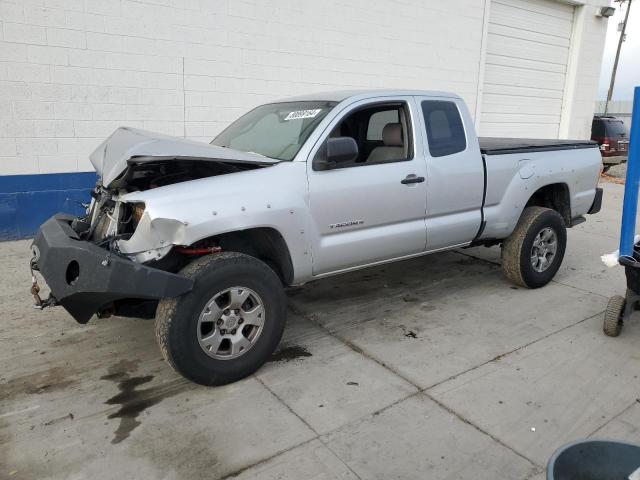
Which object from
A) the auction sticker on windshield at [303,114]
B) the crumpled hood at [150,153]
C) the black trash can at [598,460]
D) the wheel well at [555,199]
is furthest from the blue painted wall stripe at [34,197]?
the black trash can at [598,460]

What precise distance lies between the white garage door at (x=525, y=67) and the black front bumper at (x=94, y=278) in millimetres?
11102

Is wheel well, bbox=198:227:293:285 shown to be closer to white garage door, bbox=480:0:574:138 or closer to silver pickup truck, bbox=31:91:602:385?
silver pickup truck, bbox=31:91:602:385

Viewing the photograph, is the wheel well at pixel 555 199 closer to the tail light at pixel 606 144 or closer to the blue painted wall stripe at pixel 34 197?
the blue painted wall stripe at pixel 34 197

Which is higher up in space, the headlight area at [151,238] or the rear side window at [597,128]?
the rear side window at [597,128]

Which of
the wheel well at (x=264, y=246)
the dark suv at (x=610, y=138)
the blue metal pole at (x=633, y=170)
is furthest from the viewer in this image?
the dark suv at (x=610, y=138)

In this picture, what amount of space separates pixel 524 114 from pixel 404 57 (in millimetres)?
5142

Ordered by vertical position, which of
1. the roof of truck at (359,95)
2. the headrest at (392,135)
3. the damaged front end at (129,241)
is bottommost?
the damaged front end at (129,241)

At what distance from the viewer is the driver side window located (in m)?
4.50

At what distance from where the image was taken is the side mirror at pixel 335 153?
3.80 metres

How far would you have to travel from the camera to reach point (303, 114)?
4.34m

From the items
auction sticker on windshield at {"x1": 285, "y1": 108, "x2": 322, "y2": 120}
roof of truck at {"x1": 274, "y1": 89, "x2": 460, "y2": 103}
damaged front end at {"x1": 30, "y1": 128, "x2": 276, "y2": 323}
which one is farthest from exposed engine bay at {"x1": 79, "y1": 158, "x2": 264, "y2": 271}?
roof of truck at {"x1": 274, "y1": 89, "x2": 460, "y2": 103}

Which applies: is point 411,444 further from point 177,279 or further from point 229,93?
point 229,93

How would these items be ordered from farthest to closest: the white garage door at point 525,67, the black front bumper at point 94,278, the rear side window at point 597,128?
1. the rear side window at point 597,128
2. the white garage door at point 525,67
3. the black front bumper at point 94,278

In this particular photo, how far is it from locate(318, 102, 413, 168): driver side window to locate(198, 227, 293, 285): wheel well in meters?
0.97
